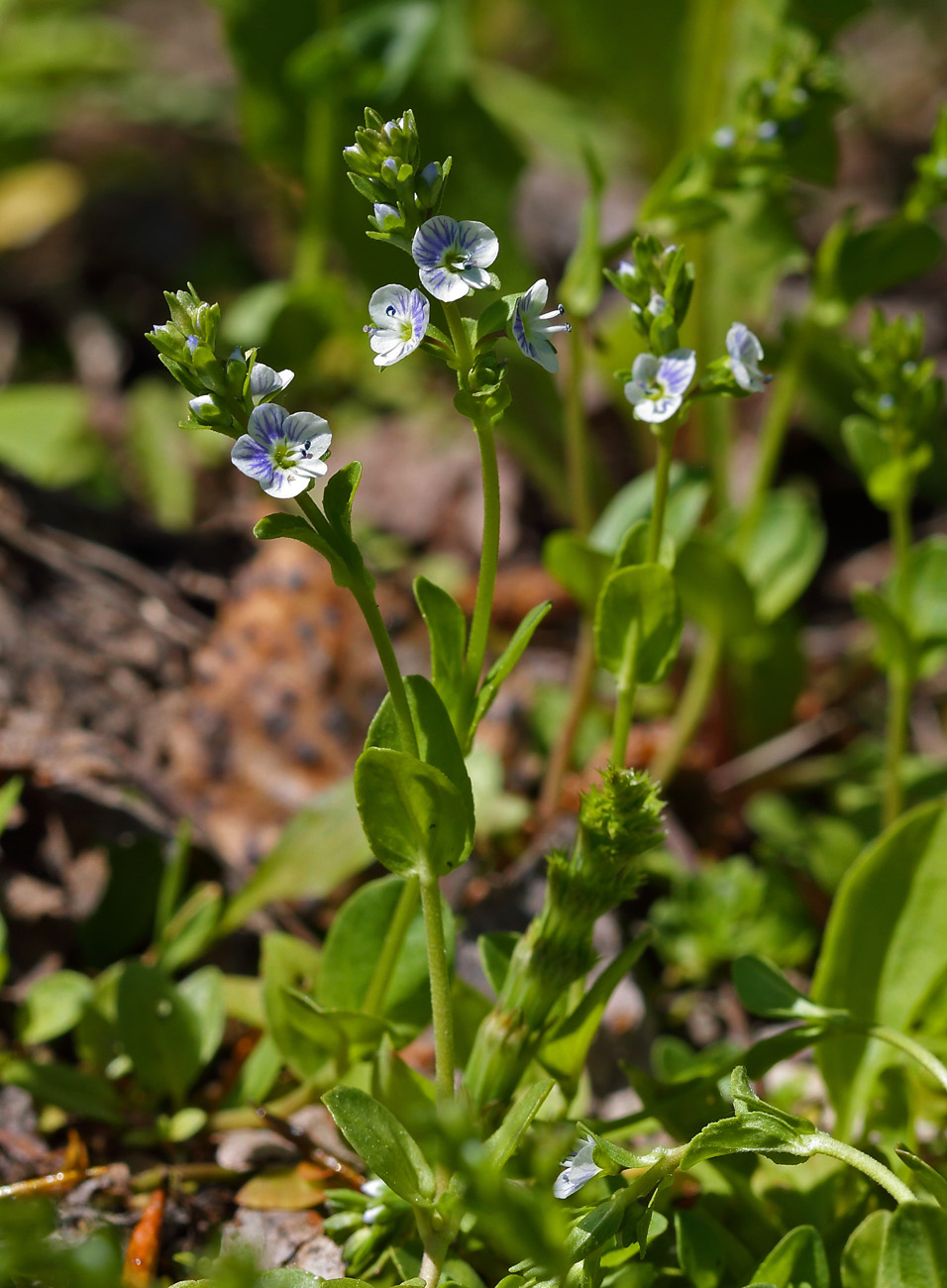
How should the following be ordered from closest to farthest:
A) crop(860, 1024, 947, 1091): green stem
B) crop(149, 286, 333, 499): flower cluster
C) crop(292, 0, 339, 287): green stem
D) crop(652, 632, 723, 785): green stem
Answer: crop(149, 286, 333, 499): flower cluster < crop(860, 1024, 947, 1091): green stem < crop(652, 632, 723, 785): green stem < crop(292, 0, 339, 287): green stem

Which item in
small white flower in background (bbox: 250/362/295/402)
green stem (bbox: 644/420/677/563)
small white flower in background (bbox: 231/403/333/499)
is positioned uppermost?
small white flower in background (bbox: 250/362/295/402)

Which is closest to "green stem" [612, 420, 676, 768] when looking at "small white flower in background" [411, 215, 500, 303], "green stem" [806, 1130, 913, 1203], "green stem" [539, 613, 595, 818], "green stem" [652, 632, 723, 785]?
"small white flower in background" [411, 215, 500, 303]

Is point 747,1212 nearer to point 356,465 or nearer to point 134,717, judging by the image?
point 356,465

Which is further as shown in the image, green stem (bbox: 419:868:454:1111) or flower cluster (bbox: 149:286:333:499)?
green stem (bbox: 419:868:454:1111)

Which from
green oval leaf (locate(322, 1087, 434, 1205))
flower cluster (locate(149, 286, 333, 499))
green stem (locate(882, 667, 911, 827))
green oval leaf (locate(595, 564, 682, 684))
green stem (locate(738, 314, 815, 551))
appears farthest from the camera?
green stem (locate(738, 314, 815, 551))

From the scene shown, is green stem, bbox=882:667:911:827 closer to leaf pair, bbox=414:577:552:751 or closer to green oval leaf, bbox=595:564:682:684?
green oval leaf, bbox=595:564:682:684

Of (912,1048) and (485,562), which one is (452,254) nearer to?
(485,562)

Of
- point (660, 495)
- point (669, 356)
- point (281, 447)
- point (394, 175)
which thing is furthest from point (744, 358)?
point (281, 447)
